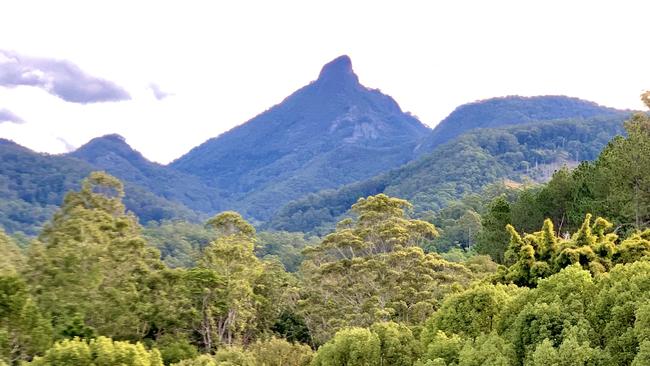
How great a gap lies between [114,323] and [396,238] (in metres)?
11.9

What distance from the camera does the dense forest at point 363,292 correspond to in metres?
14.5

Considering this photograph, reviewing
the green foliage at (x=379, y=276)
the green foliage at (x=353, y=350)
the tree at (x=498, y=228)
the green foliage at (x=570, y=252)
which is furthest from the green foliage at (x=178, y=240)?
the green foliage at (x=353, y=350)

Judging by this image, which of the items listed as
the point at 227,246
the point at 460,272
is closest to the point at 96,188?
the point at 227,246

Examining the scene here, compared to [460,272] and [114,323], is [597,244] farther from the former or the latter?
[114,323]

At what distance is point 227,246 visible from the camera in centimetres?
2830

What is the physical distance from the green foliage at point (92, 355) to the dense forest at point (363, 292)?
1.5 inches

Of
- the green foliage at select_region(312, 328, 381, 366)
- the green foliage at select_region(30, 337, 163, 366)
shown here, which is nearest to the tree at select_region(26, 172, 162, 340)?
the green foliage at select_region(30, 337, 163, 366)

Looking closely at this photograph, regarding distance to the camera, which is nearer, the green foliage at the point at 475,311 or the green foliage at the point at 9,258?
the green foliage at the point at 475,311

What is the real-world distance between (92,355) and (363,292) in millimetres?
12033

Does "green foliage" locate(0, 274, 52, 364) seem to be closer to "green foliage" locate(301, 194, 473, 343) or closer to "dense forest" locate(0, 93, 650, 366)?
"dense forest" locate(0, 93, 650, 366)

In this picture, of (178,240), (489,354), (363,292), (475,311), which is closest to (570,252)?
(475,311)

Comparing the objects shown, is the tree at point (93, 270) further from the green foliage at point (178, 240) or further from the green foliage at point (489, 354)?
the green foliage at point (178, 240)

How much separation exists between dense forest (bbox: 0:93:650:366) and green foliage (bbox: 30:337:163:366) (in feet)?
0.12

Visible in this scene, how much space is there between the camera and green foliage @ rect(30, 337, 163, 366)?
16.4 m
